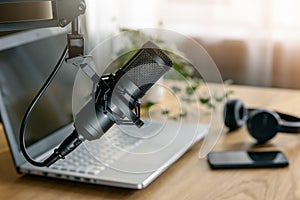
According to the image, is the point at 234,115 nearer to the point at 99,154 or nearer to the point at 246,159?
the point at 246,159

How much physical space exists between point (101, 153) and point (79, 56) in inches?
13.7

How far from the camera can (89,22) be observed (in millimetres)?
2289

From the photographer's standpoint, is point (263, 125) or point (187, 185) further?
point (263, 125)

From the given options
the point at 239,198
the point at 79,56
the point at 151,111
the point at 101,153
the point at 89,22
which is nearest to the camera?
the point at 79,56

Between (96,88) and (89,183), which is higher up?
(96,88)

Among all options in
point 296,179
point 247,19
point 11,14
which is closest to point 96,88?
point 11,14

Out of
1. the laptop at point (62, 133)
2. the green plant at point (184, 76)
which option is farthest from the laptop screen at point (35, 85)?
the green plant at point (184, 76)

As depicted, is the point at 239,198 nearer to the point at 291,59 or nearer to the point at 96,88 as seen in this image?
the point at 96,88

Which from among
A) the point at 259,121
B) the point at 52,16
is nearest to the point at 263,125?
the point at 259,121

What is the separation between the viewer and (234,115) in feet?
4.34

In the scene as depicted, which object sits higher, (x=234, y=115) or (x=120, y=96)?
(x=120, y=96)

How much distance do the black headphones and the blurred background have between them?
2.15 feet

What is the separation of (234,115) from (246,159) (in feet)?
0.56

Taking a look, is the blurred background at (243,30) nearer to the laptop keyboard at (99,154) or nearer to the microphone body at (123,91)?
the laptop keyboard at (99,154)
